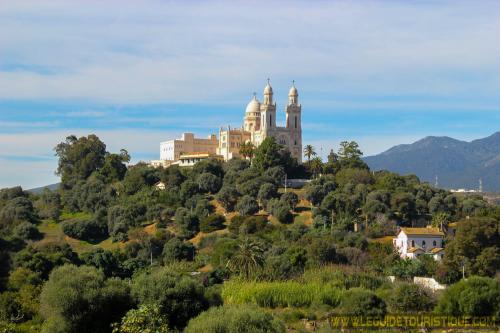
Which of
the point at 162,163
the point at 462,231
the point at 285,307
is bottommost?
the point at 285,307

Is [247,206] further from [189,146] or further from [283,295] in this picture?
[283,295]

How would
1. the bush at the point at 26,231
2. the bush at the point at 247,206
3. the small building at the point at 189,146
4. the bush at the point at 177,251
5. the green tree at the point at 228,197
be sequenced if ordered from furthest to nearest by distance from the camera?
the small building at the point at 189,146 → the green tree at the point at 228,197 → the bush at the point at 247,206 → the bush at the point at 26,231 → the bush at the point at 177,251

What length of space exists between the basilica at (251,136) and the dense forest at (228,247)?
12.8ft

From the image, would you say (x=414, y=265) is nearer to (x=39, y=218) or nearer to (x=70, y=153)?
→ (x=39, y=218)

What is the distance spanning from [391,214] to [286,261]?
1927 centimetres

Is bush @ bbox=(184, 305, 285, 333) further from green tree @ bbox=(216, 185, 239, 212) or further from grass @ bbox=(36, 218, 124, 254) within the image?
green tree @ bbox=(216, 185, 239, 212)

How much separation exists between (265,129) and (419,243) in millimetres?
30415

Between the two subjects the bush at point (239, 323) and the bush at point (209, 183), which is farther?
the bush at point (209, 183)

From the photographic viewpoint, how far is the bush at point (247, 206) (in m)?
72.5

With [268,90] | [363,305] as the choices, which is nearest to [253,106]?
[268,90]

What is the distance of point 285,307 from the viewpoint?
4159 cm

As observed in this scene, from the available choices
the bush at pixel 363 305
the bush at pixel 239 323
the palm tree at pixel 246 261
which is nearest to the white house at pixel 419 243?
the palm tree at pixel 246 261

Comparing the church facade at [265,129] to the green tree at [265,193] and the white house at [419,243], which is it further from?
the white house at [419,243]

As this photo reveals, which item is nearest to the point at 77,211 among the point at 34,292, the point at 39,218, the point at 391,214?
the point at 39,218
